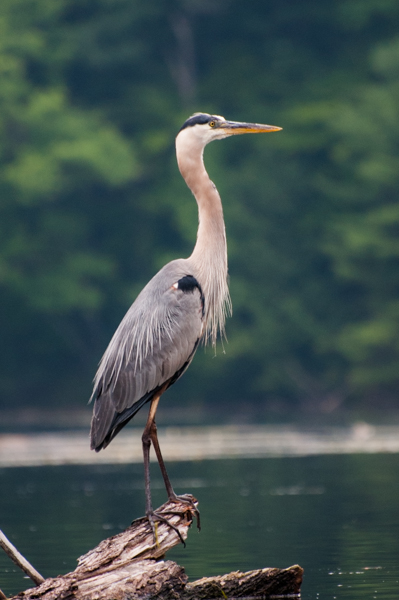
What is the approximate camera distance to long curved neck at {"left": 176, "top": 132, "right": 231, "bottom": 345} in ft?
29.3

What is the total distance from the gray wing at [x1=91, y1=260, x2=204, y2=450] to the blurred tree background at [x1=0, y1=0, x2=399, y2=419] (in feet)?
77.6

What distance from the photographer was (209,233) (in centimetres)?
902

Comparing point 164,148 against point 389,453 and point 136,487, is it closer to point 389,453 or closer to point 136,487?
point 389,453

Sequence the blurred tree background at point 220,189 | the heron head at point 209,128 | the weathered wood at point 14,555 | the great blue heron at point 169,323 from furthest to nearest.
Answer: the blurred tree background at point 220,189, the heron head at point 209,128, the great blue heron at point 169,323, the weathered wood at point 14,555

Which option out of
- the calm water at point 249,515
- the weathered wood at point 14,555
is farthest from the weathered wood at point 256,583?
the weathered wood at point 14,555

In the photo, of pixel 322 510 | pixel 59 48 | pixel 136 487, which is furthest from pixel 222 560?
pixel 59 48

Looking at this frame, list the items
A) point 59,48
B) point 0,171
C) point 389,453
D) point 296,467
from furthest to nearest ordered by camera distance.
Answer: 1. point 59,48
2. point 0,171
3. point 389,453
4. point 296,467

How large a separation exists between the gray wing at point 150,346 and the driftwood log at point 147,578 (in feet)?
2.81

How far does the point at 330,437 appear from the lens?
22031 mm

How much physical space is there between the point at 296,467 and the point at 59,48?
Result: 24731mm

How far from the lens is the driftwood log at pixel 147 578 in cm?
705

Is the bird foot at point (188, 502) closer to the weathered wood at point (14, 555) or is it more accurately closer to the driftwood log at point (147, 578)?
the driftwood log at point (147, 578)

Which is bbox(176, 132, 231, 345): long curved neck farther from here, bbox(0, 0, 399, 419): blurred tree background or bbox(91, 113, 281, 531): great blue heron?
bbox(0, 0, 399, 419): blurred tree background

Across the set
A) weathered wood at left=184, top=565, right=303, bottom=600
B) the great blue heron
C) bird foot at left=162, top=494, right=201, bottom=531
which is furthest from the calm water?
the great blue heron
